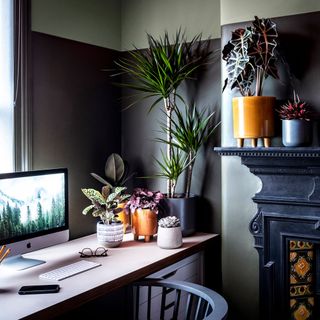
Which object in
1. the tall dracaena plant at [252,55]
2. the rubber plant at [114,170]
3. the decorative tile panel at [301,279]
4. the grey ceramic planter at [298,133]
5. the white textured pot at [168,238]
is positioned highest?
the tall dracaena plant at [252,55]

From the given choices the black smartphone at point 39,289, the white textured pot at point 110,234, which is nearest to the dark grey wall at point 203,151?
the white textured pot at point 110,234

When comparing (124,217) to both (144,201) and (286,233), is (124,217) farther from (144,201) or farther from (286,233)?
(286,233)

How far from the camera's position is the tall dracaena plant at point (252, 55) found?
8.41ft

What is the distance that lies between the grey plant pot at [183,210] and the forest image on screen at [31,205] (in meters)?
0.69

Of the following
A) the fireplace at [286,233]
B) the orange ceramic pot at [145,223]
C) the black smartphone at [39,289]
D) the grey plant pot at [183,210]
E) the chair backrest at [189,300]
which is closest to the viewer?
the chair backrest at [189,300]

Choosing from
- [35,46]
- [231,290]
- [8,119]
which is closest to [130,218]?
[231,290]

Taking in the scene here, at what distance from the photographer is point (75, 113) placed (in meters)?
3.11

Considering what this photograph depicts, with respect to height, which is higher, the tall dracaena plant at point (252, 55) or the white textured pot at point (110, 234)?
the tall dracaena plant at point (252, 55)

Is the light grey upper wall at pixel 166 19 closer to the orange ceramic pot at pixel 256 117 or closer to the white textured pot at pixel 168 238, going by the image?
the orange ceramic pot at pixel 256 117

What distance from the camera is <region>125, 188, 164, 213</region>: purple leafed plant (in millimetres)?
2852

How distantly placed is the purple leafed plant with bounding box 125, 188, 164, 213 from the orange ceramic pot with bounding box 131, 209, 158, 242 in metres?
0.03

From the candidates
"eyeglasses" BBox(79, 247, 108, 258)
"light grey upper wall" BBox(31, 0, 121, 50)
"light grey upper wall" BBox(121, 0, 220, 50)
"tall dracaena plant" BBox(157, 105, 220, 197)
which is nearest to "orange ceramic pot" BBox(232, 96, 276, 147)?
"tall dracaena plant" BBox(157, 105, 220, 197)

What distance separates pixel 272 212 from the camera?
2748 mm

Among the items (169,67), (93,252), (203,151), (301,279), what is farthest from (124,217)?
(301,279)
